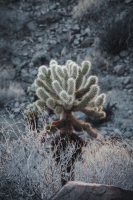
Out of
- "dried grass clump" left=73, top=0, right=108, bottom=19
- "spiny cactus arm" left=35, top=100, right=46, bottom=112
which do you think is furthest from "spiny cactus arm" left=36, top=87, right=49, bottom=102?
"dried grass clump" left=73, top=0, right=108, bottom=19

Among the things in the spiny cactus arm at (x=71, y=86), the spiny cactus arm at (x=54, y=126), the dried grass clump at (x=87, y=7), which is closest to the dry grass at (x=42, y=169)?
the spiny cactus arm at (x=54, y=126)

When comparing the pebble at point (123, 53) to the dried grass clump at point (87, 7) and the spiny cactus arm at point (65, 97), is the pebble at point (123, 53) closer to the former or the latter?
the dried grass clump at point (87, 7)

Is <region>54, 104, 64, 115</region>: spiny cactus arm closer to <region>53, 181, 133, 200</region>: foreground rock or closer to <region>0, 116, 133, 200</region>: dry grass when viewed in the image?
<region>0, 116, 133, 200</region>: dry grass

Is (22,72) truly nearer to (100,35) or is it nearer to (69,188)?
(100,35)

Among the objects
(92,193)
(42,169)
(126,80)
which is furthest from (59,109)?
(126,80)

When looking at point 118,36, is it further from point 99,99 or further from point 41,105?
point 41,105

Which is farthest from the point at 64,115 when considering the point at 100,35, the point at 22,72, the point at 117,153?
the point at 100,35
